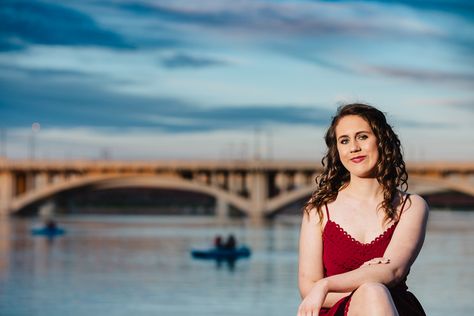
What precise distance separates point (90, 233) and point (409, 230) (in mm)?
81678

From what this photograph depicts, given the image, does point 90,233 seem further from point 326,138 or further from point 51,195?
point 326,138

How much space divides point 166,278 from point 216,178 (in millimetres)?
63121

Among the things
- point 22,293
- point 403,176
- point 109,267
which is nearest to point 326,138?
point 403,176

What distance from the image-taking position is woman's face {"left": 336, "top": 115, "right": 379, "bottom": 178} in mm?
7754

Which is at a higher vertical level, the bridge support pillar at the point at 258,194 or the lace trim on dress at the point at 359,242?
the lace trim on dress at the point at 359,242

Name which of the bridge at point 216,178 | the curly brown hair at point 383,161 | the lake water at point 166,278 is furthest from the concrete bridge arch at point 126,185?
the curly brown hair at point 383,161

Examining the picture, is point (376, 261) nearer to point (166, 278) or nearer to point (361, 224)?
point (361, 224)

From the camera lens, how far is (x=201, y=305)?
3441cm

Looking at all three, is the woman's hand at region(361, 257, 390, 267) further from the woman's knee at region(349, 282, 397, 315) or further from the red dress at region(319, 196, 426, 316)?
the woman's knee at region(349, 282, 397, 315)

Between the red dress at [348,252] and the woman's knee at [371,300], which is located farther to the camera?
the red dress at [348,252]

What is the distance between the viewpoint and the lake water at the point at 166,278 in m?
33.6

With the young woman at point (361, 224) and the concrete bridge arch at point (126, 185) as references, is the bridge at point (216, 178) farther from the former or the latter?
the young woman at point (361, 224)

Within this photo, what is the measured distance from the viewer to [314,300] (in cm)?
721

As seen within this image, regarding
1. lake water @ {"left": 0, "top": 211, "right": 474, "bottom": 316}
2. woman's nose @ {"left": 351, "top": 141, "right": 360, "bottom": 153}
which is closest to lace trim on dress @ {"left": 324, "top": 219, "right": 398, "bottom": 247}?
woman's nose @ {"left": 351, "top": 141, "right": 360, "bottom": 153}
